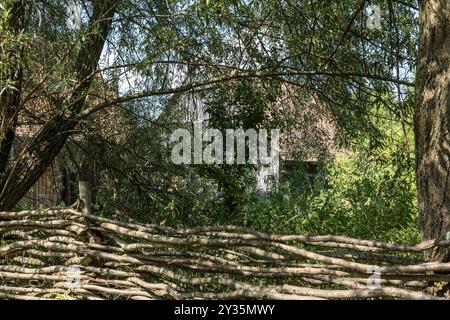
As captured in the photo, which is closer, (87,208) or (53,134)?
(87,208)

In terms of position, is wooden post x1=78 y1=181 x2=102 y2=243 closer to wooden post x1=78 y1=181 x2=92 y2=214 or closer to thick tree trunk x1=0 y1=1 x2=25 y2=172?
wooden post x1=78 y1=181 x2=92 y2=214

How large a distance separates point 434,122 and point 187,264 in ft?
3.43

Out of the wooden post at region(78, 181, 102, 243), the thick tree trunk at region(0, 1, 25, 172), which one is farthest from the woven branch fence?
the thick tree trunk at region(0, 1, 25, 172)

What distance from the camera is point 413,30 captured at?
14.4 ft

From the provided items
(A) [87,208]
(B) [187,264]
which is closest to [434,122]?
(B) [187,264]

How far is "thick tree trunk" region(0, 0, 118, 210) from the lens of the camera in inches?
155

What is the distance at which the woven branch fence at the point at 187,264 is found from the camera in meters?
1.96

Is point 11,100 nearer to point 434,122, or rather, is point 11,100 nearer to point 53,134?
point 53,134

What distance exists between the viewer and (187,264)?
7.95ft

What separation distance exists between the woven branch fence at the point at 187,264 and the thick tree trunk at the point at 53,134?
86 centimetres

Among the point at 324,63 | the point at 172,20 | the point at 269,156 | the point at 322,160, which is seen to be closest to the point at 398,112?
the point at 324,63

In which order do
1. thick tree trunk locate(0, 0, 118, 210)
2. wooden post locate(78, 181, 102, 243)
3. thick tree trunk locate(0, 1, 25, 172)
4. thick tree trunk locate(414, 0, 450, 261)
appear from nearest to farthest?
thick tree trunk locate(414, 0, 450, 261), wooden post locate(78, 181, 102, 243), thick tree trunk locate(0, 1, 25, 172), thick tree trunk locate(0, 0, 118, 210)

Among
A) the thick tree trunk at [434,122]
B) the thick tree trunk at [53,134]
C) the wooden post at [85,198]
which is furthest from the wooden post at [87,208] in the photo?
the thick tree trunk at [434,122]

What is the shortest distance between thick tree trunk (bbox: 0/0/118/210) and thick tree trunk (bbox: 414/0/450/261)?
2069 millimetres
